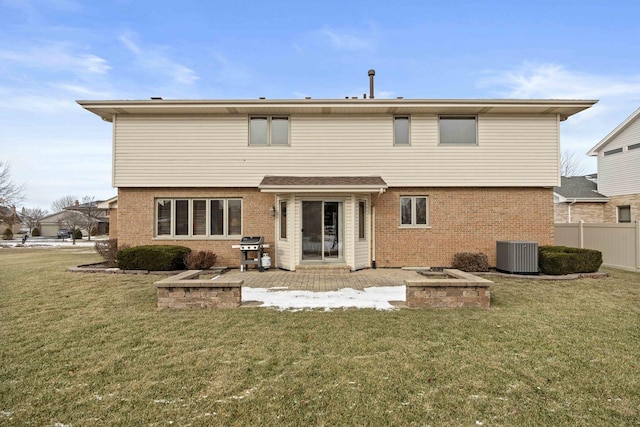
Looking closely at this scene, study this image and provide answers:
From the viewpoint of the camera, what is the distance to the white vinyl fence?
11875mm

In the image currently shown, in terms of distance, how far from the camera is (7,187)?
3266 centimetres

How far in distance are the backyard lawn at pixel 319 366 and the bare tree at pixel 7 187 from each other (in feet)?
118

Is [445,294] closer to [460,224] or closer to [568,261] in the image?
[460,224]

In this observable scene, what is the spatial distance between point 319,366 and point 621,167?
23507mm

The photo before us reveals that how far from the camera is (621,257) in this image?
12344 millimetres

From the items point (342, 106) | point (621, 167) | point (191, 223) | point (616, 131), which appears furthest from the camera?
point (616, 131)

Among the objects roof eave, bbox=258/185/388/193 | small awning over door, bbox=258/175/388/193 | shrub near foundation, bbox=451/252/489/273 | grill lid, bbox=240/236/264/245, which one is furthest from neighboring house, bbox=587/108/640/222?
grill lid, bbox=240/236/264/245

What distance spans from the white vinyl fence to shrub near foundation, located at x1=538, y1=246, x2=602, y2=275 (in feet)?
8.25

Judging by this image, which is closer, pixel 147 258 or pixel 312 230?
pixel 147 258

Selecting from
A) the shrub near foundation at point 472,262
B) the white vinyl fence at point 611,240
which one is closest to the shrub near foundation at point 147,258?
the shrub near foundation at point 472,262

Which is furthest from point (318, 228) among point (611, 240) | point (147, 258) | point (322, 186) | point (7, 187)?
point (7, 187)

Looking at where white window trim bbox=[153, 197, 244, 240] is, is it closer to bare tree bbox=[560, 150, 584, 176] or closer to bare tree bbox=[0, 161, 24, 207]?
bare tree bbox=[0, 161, 24, 207]

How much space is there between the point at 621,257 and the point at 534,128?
5.92 meters

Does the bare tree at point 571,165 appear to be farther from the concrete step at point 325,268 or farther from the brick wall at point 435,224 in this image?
the concrete step at point 325,268
